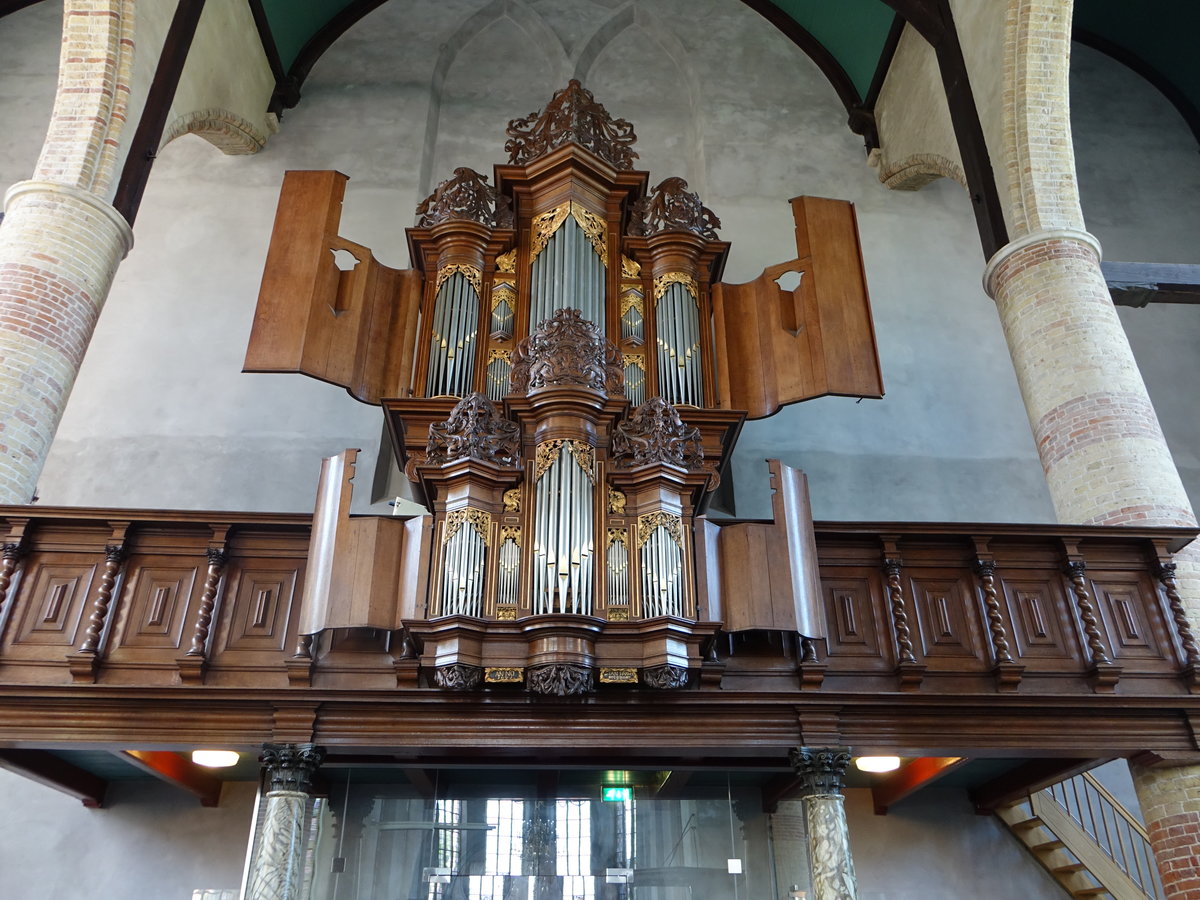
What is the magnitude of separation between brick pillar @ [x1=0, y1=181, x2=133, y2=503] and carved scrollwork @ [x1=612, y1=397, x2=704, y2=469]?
4.76 m

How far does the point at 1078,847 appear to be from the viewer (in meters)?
9.57

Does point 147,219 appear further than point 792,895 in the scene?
Yes

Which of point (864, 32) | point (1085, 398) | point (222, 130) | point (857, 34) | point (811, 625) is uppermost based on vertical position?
point (857, 34)

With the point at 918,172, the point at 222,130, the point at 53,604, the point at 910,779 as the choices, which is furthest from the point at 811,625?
the point at 222,130

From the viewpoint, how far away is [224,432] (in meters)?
12.0

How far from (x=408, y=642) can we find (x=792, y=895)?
3116mm

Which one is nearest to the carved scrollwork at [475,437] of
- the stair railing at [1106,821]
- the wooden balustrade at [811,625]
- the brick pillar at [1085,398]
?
the wooden balustrade at [811,625]

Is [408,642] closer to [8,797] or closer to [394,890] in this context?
[394,890]

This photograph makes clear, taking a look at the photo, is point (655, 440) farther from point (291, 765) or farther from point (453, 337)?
point (291, 765)

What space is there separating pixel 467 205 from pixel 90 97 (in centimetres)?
362

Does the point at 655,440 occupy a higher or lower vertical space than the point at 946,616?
higher

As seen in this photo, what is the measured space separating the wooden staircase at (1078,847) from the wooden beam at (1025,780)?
177mm

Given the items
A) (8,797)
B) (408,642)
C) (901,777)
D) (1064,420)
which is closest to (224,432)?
(8,797)

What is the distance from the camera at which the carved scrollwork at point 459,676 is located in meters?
6.57
